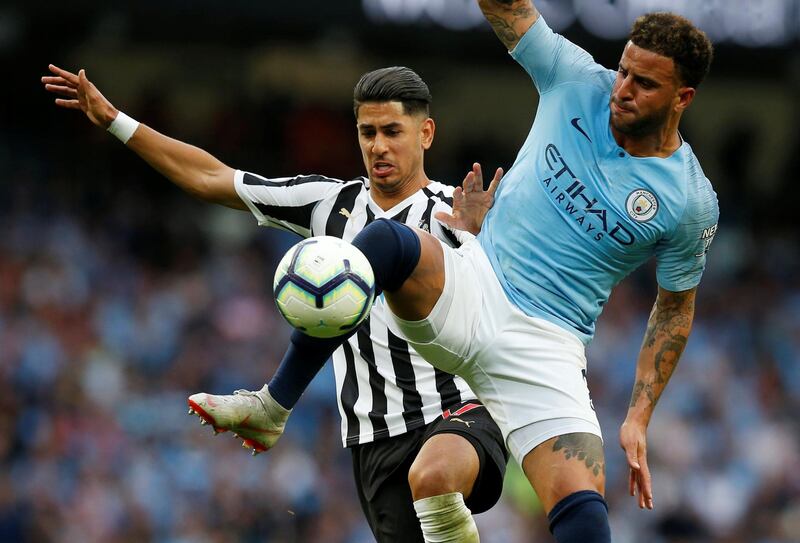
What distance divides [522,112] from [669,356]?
1090 centimetres

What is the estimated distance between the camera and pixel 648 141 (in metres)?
5.28

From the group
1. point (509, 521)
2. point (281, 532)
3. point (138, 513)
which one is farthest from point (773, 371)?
point (138, 513)

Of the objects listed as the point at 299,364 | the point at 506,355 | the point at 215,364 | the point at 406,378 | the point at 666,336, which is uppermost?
the point at 666,336

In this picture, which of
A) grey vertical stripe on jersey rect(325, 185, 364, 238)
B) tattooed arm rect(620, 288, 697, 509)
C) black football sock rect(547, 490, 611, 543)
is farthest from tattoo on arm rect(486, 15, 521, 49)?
black football sock rect(547, 490, 611, 543)

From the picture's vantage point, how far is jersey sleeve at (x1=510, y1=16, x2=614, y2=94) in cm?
531

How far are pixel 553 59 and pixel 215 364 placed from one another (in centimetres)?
757

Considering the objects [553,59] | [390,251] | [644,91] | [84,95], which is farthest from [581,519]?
[84,95]

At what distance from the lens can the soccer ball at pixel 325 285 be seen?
4.54 metres

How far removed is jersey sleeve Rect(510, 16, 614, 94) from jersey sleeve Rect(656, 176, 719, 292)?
626mm

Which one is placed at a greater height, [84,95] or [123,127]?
[84,95]

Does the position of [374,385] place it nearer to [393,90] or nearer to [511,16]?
[393,90]

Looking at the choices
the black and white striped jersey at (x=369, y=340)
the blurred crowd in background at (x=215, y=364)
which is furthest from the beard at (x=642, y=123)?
the blurred crowd in background at (x=215, y=364)

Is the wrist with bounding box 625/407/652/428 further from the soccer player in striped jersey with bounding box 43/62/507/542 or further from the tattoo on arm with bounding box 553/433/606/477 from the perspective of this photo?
the soccer player in striped jersey with bounding box 43/62/507/542

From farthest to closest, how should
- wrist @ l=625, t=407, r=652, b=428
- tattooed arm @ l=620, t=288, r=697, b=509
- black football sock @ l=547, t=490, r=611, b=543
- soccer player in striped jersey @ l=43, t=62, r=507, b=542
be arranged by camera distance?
1. soccer player in striped jersey @ l=43, t=62, r=507, b=542
2. tattooed arm @ l=620, t=288, r=697, b=509
3. wrist @ l=625, t=407, r=652, b=428
4. black football sock @ l=547, t=490, r=611, b=543
